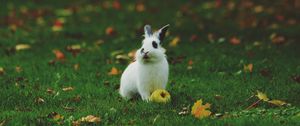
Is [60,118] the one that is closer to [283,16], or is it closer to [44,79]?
[44,79]

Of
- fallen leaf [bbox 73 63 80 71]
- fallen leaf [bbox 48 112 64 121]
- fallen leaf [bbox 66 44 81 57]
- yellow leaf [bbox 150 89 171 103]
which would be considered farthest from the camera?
fallen leaf [bbox 66 44 81 57]

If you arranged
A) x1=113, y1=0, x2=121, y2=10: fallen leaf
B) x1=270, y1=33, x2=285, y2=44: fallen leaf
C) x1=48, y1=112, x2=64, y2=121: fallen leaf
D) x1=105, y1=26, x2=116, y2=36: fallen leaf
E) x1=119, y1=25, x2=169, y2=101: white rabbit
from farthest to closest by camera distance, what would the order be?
x1=113, y1=0, x2=121, y2=10: fallen leaf
x1=105, y1=26, x2=116, y2=36: fallen leaf
x1=270, y1=33, x2=285, y2=44: fallen leaf
x1=119, y1=25, x2=169, y2=101: white rabbit
x1=48, y1=112, x2=64, y2=121: fallen leaf

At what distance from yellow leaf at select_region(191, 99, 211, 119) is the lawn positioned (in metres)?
0.09

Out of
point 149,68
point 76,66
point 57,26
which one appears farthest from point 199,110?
point 57,26

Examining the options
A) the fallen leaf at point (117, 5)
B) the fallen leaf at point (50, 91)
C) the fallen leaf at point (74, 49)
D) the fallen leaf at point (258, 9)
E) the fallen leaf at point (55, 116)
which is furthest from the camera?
the fallen leaf at point (117, 5)

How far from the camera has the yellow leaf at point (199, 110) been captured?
5.36m

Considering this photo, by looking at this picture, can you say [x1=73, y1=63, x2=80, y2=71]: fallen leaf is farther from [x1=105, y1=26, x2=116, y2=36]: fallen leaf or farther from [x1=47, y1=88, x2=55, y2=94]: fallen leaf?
[x1=105, y1=26, x2=116, y2=36]: fallen leaf

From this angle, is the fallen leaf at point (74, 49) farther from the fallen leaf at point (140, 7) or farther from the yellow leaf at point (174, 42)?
the fallen leaf at point (140, 7)

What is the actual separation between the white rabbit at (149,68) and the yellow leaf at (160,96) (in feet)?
0.40

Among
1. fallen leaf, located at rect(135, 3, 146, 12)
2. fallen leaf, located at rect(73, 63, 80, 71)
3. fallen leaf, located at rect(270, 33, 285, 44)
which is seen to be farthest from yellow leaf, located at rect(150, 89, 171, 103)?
fallen leaf, located at rect(135, 3, 146, 12)

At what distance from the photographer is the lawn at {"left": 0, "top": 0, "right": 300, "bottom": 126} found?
218 inches

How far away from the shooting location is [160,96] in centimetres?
581

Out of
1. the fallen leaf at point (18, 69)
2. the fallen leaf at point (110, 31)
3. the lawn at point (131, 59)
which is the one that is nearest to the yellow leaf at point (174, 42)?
the lawn at point (131, 59)

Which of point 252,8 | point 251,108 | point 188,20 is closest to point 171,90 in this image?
point 251,108
